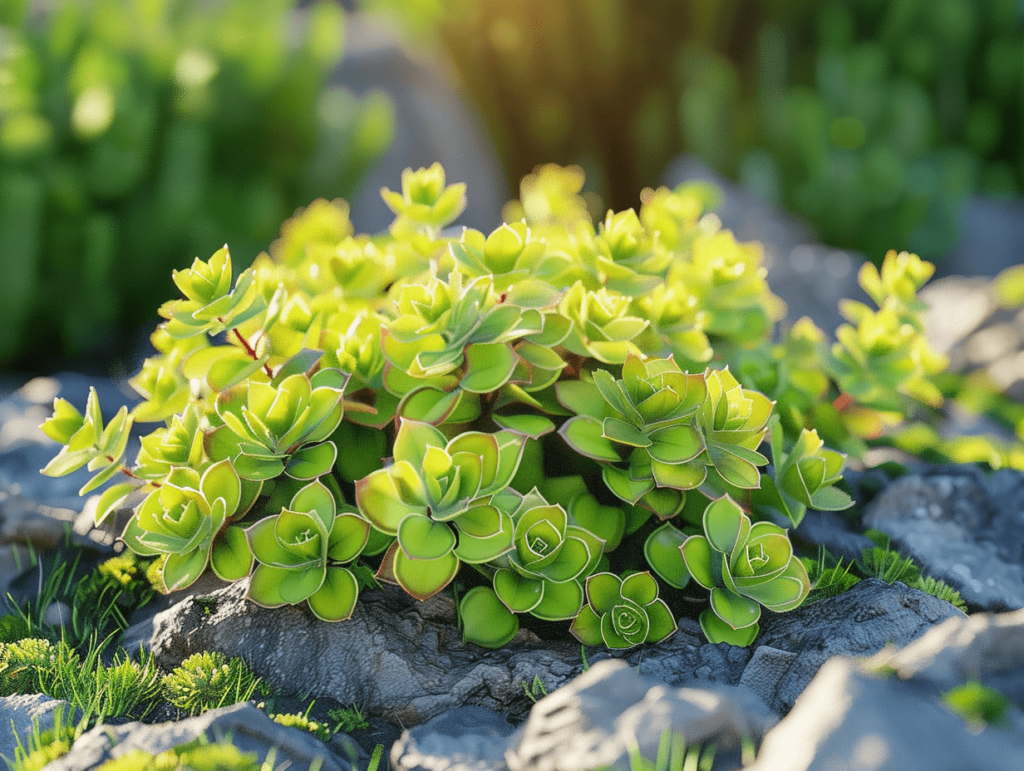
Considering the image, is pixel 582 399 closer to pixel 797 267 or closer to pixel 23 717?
pixel 23 717

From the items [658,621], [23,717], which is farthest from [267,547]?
[658,621]

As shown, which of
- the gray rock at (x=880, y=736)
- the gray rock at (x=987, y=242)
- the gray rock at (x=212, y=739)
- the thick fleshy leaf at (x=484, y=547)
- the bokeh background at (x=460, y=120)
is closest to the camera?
the gray rock at (x=880, y=736)

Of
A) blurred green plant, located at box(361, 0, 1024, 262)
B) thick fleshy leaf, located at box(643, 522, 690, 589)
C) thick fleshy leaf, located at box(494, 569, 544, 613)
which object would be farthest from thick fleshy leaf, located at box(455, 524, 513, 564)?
blurred green plant, located at box(361, 0, 1024, 262)

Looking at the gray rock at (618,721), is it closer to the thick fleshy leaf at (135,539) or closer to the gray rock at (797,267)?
the thick fleshy leaf at (135,539)

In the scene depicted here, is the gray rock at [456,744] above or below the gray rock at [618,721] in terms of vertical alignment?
below

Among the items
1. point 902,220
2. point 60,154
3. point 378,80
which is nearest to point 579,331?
point 60,154

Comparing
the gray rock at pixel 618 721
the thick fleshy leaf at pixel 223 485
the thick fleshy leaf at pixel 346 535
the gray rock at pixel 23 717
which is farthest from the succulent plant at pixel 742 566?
the gray rock at pixel 23 717

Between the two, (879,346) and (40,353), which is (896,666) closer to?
(879,346)
